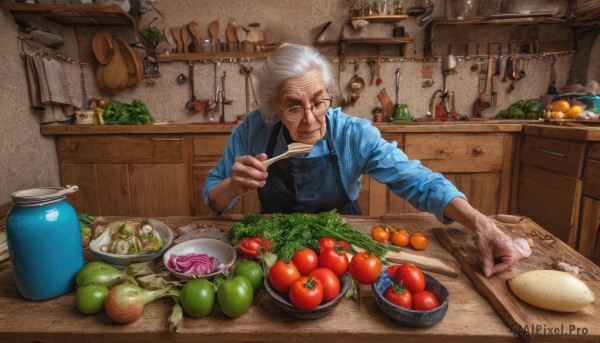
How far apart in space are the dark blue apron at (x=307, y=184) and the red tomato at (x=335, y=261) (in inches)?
34.9

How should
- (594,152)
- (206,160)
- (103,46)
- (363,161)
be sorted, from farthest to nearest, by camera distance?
(103,46) → (206,160) → (594,152) → (363,161)

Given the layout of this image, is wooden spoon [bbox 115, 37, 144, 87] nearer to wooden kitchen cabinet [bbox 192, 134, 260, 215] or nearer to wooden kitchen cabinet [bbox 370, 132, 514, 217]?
wooden kitchen cabinet [bbox 192, 134, 260, 215]

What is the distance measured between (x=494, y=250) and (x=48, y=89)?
402 centimetres

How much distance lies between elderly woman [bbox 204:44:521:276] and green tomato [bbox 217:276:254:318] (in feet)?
1.83

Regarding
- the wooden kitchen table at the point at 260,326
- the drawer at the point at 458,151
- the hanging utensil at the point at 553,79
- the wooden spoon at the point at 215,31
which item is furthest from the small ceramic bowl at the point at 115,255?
the hanging utensil at the point at 553,79

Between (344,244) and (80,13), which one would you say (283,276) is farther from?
(80,13)

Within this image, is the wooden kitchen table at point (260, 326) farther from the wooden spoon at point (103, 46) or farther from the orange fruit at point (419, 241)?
the wooden spoon at point (103, 46)

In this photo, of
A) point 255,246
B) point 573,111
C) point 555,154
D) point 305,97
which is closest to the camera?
point 255,246

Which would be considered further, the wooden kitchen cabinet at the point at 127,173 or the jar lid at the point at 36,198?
the wooden kitchen cabinet at the point at 127,173

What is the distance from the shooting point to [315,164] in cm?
188

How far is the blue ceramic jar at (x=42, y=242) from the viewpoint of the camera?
0.91 m

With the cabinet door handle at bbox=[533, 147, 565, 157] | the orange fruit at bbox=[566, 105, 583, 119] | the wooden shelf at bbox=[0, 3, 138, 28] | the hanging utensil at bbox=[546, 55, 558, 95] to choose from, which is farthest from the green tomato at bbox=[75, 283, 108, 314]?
the hanging utensil at bbox=[546, 55, 558, 95]

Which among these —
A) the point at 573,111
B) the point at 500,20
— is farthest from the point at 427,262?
the point at 500,20

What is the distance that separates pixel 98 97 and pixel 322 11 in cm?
293
